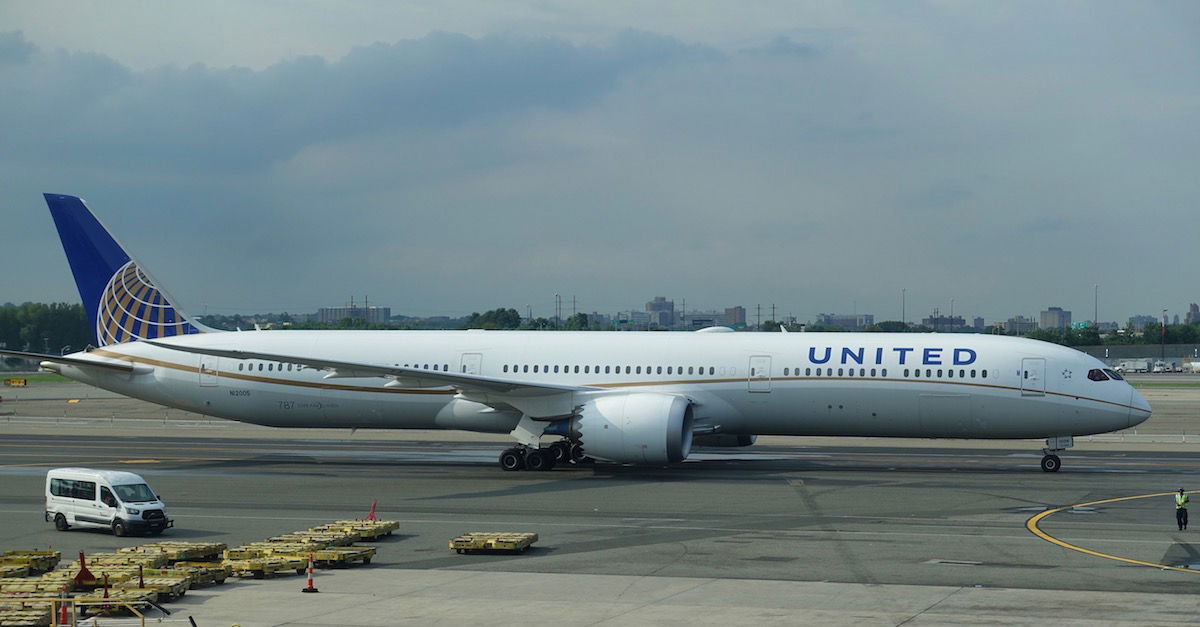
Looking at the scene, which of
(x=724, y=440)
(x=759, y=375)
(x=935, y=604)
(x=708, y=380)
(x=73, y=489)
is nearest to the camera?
(x=935, y=604)

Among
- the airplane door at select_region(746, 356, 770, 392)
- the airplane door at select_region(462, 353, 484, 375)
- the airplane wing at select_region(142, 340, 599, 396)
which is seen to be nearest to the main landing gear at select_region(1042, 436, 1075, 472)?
the airplane door at select_region(746, 356, 770, 392)

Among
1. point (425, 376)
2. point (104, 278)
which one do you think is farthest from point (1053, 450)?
point (104, 278)

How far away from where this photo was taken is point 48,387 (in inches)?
4390

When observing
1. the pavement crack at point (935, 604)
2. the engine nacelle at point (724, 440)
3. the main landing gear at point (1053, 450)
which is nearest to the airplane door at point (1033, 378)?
the main landing gear at point (1053, 450)

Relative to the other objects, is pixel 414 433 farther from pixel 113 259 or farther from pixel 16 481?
pixel 16 481

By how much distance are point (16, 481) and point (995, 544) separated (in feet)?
102

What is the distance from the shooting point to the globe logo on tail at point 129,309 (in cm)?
5072

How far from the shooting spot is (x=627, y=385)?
145 ft

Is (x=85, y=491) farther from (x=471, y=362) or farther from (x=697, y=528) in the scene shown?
(x=471, y=362)

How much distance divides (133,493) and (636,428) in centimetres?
1610

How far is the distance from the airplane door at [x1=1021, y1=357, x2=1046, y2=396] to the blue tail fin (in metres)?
34.2

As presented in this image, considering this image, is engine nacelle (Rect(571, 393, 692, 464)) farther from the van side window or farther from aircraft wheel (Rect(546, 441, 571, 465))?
the van side window

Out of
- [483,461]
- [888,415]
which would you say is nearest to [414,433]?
[483,461]

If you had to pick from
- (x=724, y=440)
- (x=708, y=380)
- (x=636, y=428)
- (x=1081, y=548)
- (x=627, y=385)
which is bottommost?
(x=1081, y=548)
